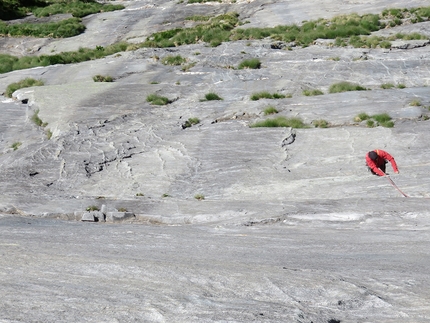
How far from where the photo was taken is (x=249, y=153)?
19344mm

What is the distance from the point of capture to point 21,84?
29375 mm

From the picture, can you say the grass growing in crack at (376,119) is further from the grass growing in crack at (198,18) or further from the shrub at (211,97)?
the grass growing in crack at (198,18)

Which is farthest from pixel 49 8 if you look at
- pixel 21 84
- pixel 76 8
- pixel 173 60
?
pixel 21 84

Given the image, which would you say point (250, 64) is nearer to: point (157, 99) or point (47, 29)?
point (157, 99)

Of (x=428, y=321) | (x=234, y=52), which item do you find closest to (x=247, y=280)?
(x=428, y=321)

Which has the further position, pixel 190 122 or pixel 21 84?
pixel 21 84

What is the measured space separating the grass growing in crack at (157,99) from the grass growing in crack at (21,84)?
665 cm

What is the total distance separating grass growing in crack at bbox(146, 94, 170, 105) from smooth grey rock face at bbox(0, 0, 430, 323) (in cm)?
39

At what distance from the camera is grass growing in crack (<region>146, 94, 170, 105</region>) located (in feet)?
A: 81.9

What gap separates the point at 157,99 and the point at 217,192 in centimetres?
908

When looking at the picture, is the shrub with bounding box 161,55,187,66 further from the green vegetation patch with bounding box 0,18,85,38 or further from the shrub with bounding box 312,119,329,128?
the green vegetation patch with bounding box 0,18,85,38

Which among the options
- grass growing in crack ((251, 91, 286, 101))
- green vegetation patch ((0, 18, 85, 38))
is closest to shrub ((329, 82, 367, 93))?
grass growing in crack ((251, 91, 286, 101))

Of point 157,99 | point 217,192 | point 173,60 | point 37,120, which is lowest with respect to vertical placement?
point 217,192

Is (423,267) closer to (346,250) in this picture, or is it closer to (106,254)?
(346,250)
